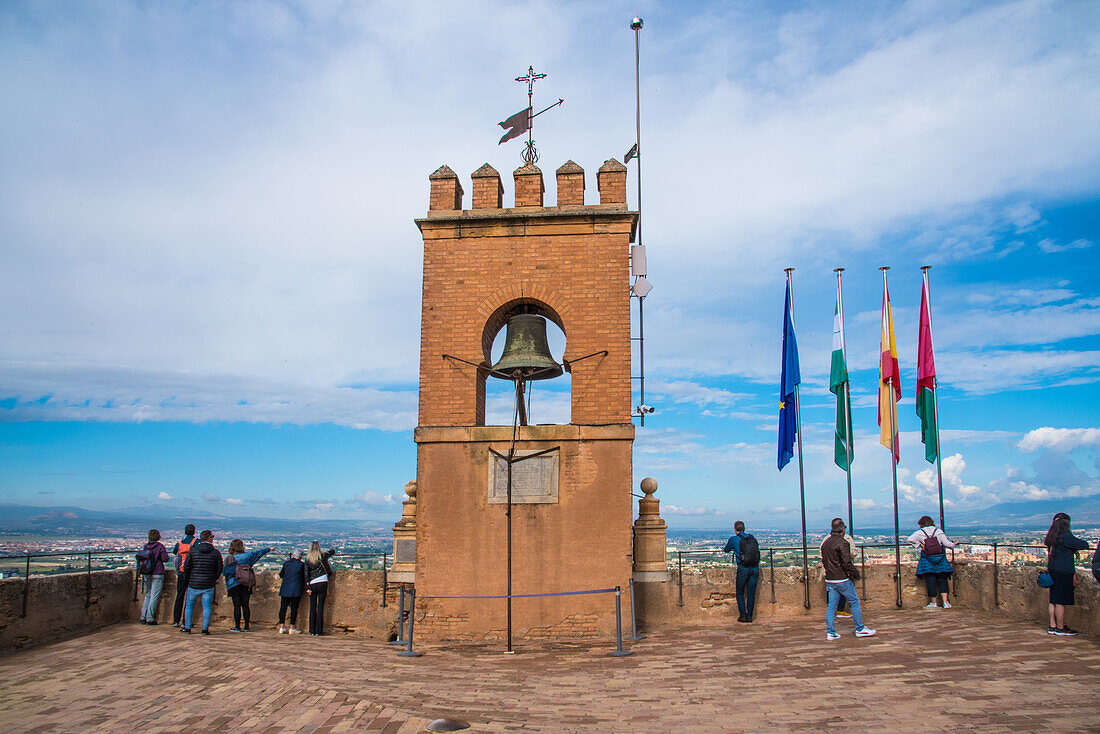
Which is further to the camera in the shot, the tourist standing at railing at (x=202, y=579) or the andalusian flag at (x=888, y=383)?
the andalusian flag at (x=888, y=383)

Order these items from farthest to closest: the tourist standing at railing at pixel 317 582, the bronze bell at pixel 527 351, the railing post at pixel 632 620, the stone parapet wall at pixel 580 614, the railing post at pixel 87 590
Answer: the tourist standing at railing at pixel 317 582, the railing post at pixel 87 590, the bronze bell at pixel 527 351, the stone parapet wall at pixel 580 614, the railing post at pixel 632 620

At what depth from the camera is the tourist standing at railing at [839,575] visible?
9078 millimetres

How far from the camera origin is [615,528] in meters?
9.69

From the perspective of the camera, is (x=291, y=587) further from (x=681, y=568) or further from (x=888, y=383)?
(x=888, y=383)

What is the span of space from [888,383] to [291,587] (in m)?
11.5

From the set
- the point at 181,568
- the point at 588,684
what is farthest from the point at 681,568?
the point at 181,568

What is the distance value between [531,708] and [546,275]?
6030 mm

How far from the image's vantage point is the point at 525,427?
10023mm

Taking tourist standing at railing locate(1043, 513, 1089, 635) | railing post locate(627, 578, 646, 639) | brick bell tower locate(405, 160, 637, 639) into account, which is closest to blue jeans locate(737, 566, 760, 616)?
railing post locate(627, 578, 646, 639)

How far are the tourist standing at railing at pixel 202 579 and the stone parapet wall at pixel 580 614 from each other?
1016 millimetres

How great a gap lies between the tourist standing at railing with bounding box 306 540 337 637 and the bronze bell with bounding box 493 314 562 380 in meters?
3.92

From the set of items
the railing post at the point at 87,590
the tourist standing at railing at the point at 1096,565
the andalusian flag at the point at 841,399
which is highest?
the andalusian flag at the point at 841,399

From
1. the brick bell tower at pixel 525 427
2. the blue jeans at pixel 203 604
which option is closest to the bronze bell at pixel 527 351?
the brick bell tower at pixel 525 427

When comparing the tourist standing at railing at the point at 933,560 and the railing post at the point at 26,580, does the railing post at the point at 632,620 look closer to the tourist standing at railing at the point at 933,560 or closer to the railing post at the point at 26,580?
the tourist standing at railing at the point at 933,560
